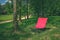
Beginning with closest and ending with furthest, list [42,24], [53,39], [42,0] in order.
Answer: [53,39], [42,24], [42,0]

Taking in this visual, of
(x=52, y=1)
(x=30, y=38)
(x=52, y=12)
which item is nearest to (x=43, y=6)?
(x=52, y=1)

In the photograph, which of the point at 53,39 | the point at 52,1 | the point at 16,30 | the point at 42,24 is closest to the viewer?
the point at 53,39

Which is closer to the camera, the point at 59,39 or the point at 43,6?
the point at 59,39

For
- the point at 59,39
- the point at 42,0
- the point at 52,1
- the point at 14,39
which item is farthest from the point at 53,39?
the point at 52,1

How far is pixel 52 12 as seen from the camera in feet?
163

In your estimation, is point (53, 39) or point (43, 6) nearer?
point (53, 39)

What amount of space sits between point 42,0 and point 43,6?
1.30 meters

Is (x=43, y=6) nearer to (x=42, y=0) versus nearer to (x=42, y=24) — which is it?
(x=42, y=0)

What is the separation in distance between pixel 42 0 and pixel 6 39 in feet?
80.2

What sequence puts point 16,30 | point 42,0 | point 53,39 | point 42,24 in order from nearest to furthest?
point 53,39 → point 16,30 → point 42,24 → point 42,0

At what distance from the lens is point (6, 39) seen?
37.3 ft

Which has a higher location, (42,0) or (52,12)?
(42,0)

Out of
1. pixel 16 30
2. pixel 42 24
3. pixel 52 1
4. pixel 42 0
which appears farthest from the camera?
pixel 52 1

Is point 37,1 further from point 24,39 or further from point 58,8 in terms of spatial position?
point 24,39
